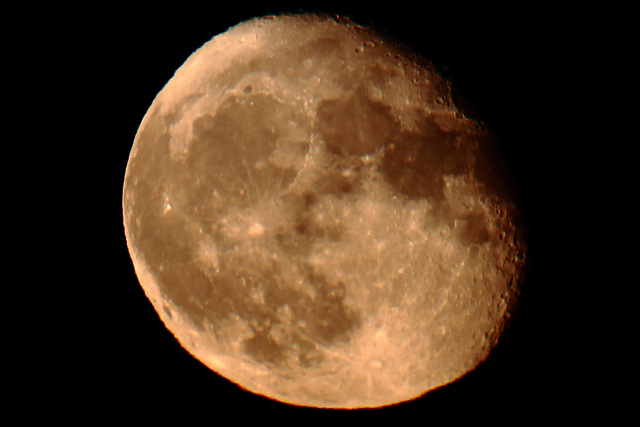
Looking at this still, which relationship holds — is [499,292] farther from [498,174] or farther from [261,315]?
[261,315]

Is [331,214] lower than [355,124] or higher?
lower

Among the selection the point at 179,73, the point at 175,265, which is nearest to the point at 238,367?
the point at 175,265

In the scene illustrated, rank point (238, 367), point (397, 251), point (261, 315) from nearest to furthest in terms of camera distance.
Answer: point (397, 251) → point (261, 315) → point (238, 367)

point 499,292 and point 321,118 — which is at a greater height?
point 321,118

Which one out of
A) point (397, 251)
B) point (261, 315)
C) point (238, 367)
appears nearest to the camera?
point (397, 251)

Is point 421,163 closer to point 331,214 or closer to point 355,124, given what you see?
point 355,124

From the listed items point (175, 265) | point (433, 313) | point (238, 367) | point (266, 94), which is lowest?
point (238, 367)

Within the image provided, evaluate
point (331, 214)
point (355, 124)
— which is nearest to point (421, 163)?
point (355, 124)

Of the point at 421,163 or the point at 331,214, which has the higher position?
the point at 421,163
